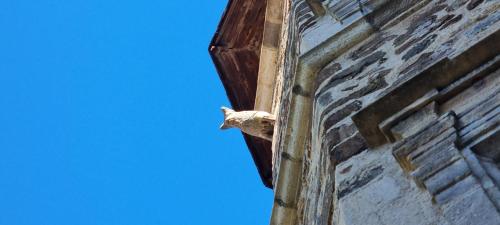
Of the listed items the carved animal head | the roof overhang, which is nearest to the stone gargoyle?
the carved animal head

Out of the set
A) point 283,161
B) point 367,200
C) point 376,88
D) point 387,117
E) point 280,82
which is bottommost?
point 367,200

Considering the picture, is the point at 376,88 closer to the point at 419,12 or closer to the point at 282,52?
the point at 419,12

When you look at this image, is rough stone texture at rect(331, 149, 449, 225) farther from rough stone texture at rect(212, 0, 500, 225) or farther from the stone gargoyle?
the stone gargoyle

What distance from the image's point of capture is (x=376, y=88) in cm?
458

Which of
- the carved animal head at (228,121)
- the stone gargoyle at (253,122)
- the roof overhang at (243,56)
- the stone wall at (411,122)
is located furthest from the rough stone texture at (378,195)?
the roof overhang at (243,56)

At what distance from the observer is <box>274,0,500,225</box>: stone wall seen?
3445 mm

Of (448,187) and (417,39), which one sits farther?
(417,39)

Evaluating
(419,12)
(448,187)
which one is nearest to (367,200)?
(448,187)

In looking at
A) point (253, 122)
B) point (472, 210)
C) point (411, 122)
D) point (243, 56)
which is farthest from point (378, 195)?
point (243, 56)

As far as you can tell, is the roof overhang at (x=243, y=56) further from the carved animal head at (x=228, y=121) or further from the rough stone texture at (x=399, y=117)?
the rough stone texture at (x=399, y=117)

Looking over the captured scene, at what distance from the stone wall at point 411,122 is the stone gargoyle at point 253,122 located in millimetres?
2406

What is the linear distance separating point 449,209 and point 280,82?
4.49 m

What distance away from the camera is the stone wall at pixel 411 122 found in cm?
345

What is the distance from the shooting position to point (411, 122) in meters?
3.99
